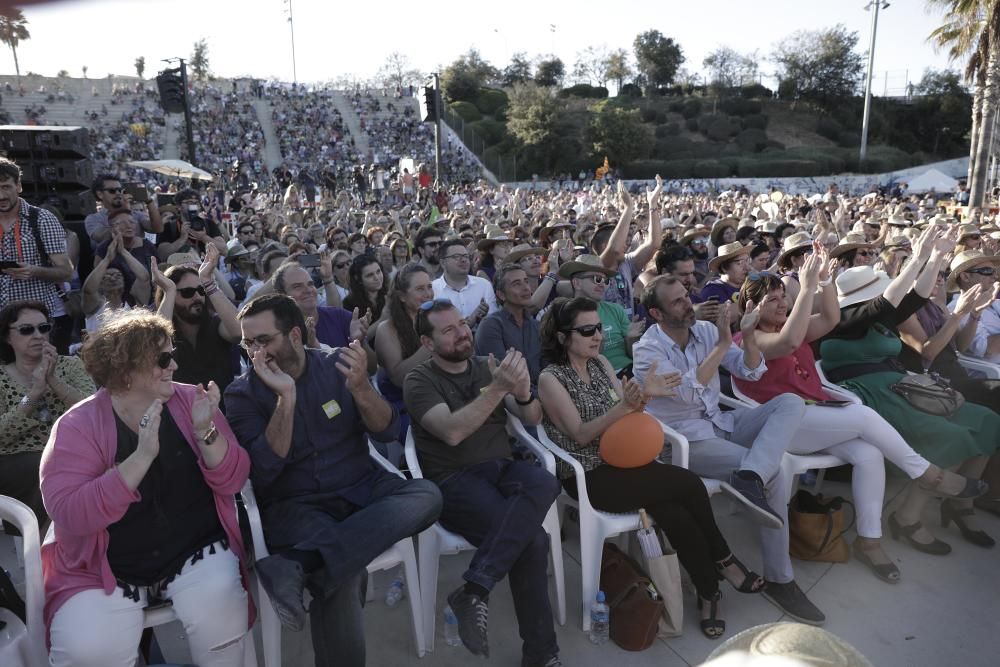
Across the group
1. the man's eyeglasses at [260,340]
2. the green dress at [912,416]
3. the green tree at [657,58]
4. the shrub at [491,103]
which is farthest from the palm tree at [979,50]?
the green tree at [657,58]

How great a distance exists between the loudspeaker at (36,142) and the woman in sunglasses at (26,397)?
443cm

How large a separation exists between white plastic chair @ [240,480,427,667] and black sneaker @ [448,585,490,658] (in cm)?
26

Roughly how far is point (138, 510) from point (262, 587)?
0.50 meters

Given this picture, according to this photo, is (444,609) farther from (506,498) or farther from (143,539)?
(143,539)

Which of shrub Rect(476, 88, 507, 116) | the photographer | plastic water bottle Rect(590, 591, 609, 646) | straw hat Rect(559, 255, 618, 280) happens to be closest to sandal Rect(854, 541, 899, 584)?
plastic water bottle Rect(590, 591, 609, 646)

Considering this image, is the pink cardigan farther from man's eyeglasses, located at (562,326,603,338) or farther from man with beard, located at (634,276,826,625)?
man with beard, located at (634,276,826,625)

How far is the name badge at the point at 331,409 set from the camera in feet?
8.93

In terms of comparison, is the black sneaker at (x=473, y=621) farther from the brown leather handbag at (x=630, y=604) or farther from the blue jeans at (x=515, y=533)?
the brown leather handbag at (x=630, y=604)

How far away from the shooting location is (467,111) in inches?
1977

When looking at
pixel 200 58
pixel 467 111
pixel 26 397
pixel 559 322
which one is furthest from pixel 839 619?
pixel 200 58

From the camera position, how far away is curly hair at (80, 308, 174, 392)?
2.27 m

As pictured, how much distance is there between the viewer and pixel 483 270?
6.40 m

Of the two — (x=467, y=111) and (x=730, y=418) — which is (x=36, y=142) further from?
(x=467, y=111)

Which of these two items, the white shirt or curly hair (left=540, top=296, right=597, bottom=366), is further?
the white shirt
